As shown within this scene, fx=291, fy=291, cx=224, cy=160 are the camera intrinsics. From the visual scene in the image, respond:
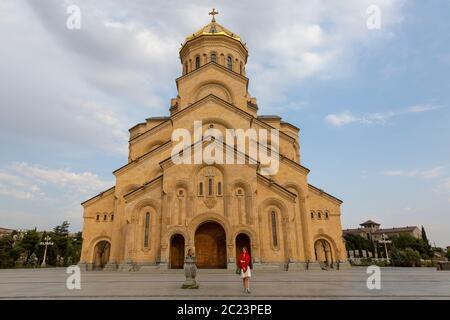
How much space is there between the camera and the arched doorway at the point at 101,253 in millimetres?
25688

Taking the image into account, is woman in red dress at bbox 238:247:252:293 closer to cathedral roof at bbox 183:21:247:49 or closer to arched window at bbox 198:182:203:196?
arched window at bbox 198:182:203:196

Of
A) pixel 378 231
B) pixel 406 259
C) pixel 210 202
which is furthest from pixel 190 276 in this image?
pixel 378 231

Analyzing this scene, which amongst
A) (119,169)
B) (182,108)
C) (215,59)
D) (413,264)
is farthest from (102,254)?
(413,264)

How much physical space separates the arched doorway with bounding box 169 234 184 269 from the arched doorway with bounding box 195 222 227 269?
1172 millimetres

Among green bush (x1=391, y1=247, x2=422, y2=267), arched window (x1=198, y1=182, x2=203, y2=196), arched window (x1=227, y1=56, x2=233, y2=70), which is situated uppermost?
arched window (x1=227, y1=56, x2=233, y2=70)

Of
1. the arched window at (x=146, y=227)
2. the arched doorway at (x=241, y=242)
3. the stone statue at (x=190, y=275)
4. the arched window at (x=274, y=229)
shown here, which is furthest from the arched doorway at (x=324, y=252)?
the stone statue at (x=190, y=275)

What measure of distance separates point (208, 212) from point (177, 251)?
4006mm

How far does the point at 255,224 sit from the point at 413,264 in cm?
2100

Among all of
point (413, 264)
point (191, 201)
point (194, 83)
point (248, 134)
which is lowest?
point (413, 264)

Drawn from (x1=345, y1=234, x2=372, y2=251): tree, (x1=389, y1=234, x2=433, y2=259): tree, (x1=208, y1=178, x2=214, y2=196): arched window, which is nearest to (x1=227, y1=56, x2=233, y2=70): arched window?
(x1=208, y1=178, x2=214, y2=196): arched window

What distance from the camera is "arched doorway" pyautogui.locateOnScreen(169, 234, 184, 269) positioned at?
70.3 feet
